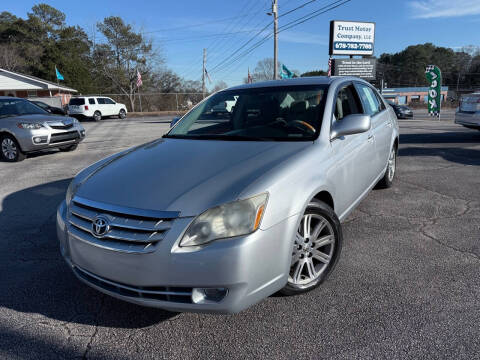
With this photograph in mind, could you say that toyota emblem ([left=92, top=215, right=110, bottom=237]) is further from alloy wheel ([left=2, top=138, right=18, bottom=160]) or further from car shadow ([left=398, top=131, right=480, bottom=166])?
alloy wheel ([left=2, top=138, right=18, bottom=160])

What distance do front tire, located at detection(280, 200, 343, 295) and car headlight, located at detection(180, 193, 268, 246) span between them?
502mm

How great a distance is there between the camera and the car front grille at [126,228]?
194cm

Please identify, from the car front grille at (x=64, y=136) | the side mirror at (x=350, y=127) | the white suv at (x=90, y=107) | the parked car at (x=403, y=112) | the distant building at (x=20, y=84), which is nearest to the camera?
the side mirror at (x=350, y=127)

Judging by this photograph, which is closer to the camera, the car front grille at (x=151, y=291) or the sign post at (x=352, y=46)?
the car front grille at (x=151, y=291)

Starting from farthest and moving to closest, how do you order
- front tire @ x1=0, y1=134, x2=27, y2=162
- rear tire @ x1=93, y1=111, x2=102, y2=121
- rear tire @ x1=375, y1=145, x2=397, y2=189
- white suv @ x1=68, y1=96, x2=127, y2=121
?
rear tire @ x1=93, y1=111, x2=102, y2=121 < white suv @ x1=68, y1=96, x2=127, y2=121 < front tire @ x1=0, y1=134, x2=27, y2=162 < rear tire @ x1=375, y1=145, x2=397, y2=189

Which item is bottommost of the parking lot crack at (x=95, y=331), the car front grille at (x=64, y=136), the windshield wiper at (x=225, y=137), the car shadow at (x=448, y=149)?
the parking lot crack at (x=95, y=331)

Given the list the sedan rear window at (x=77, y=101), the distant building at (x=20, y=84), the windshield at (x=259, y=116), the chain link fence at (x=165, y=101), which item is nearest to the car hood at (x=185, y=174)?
the windshield at (x=259, y=116)

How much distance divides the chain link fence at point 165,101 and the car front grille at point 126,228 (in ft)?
117

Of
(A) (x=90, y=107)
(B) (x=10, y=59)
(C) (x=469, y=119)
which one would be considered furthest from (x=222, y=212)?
(B) (x=10, y=59)

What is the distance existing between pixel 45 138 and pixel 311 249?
7.79 meters

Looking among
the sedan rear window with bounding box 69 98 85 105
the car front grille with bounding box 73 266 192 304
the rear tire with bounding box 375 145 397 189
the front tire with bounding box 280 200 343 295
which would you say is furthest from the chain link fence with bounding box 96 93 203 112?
the car front grille with bounding box 73 266 192 304

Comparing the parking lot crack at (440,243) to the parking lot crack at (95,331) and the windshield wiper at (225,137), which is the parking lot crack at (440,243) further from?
the parking lot crack at (95,331)

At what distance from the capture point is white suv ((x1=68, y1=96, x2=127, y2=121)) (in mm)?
25422

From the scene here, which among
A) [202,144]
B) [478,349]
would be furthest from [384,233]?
[202,144]
